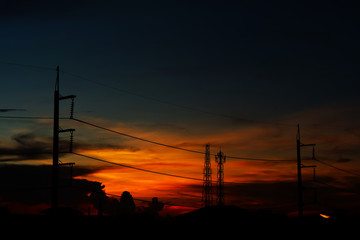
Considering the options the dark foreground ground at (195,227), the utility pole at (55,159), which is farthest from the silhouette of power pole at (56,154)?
the dark foreground ground at (195,227)

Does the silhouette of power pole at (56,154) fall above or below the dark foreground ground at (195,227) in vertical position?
above

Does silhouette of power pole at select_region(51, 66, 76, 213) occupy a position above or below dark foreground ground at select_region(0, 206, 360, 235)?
above

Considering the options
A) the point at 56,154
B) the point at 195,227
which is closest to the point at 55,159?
the point at 56,154

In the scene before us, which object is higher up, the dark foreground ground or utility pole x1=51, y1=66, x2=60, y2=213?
utility pole x1=51, y1=66, x2=60, y2=213

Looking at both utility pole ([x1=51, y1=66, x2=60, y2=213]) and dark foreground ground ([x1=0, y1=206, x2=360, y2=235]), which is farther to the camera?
dark foreground ground ([x1=0, y1=206, x2=360, y2=235])

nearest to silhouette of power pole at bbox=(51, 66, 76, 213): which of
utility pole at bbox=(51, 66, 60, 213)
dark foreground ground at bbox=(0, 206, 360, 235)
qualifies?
utility pole at bbox=(51, 66, 60, 213)

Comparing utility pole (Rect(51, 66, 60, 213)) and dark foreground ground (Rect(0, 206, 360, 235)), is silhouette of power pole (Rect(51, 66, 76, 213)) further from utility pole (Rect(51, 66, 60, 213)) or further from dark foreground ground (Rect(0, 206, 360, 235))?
dark foreground ground (Rect(0, 206, 360, 235))

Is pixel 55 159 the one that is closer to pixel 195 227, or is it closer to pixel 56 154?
pixel 56 154

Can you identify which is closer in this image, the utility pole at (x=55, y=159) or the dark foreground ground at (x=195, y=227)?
the utility pole at (x=55, y=159)

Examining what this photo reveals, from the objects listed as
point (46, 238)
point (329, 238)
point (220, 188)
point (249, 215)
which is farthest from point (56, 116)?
point (220, 188)

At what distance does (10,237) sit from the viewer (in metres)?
44.2

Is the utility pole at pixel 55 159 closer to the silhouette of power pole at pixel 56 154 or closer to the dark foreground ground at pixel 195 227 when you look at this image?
the silhouette of power pole at pixel 56 154

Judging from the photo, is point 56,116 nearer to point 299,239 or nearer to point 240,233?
point 240,233

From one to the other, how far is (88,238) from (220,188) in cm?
3435
